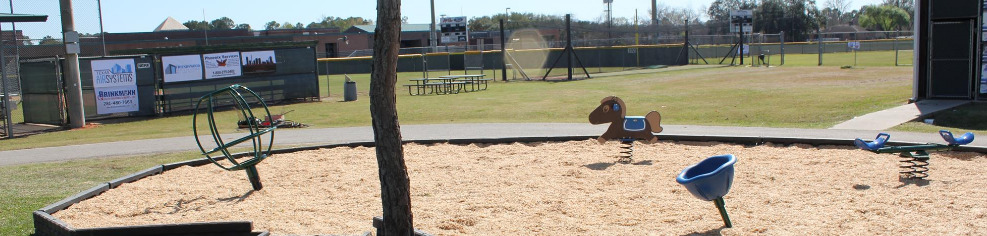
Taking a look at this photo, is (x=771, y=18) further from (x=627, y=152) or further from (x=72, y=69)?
(x=627, y=152)

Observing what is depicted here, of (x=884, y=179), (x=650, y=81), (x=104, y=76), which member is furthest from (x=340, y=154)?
(x=650, y=81)

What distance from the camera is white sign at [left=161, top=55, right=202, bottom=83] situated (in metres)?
23.4

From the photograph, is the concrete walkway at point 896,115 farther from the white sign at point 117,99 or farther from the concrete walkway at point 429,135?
the white sign at point 117,99

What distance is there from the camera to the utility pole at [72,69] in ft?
64.4

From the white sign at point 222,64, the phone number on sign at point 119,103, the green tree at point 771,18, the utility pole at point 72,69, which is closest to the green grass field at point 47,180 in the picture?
the utility pole at point 72,69

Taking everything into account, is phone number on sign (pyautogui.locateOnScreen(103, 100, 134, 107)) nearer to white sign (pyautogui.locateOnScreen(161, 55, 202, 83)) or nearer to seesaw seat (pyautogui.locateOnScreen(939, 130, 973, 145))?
white sign (pyautogui.locateOnScreen(161, 55, 202, 83))

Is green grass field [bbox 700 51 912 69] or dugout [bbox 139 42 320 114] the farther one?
green grass field [bbox 700 51 912 69]

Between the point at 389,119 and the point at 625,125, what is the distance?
6.03 m

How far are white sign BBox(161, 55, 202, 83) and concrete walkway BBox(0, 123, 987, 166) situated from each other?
844 centimetres

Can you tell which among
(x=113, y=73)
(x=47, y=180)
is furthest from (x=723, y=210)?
(x=113, y=73)

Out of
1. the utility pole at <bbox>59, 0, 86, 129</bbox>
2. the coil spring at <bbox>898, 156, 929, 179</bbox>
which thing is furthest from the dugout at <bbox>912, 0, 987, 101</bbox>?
the utility pole at <bbox>59, 0, 86, 129</bbox>

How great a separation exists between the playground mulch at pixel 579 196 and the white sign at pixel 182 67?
13.6m

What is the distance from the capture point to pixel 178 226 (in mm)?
6918

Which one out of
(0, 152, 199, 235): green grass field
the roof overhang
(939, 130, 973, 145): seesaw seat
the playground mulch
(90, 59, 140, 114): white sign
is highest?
the roof overhang
